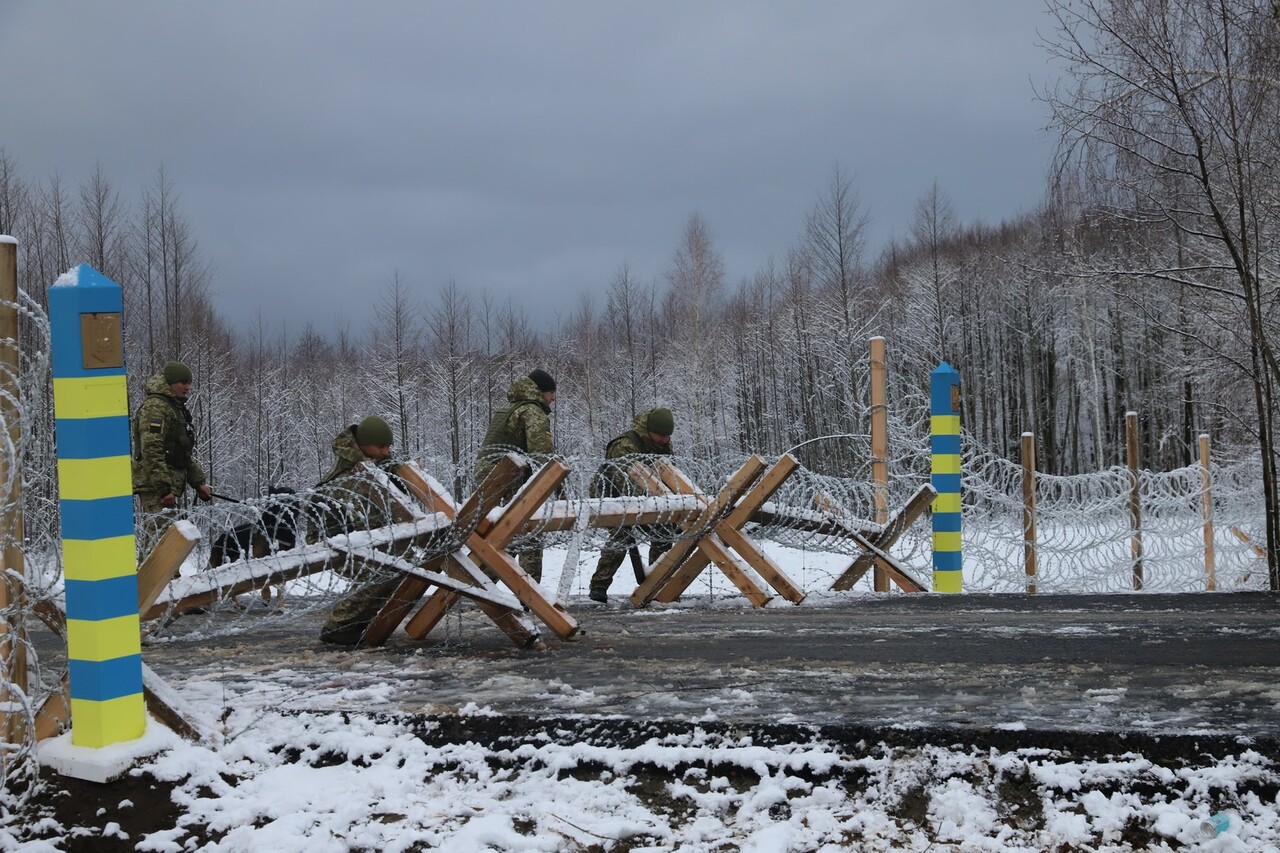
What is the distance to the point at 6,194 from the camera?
23781 mm

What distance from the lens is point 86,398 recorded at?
3543 millimetres

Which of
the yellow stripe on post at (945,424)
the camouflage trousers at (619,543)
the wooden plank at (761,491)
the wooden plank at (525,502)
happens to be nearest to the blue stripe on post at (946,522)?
the yellow stripe on post at (945,424)

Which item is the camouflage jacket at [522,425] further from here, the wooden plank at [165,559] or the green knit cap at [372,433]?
the wooden plank at [165,559]

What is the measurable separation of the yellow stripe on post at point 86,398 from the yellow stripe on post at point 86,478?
0.47 feet

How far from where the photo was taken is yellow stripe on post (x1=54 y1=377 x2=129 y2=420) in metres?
3.53

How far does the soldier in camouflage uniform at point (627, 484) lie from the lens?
8.17 m

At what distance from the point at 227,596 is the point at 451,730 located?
5.07 feet

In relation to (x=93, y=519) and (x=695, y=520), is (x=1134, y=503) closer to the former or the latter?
(x=695, y=520)

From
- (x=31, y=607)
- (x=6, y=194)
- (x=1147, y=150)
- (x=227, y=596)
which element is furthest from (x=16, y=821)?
(x=6, y=194)

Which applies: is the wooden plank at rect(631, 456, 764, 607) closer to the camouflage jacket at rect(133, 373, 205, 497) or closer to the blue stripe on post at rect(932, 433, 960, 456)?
the blue stripe on post at rect(932, 433, 960, 456)

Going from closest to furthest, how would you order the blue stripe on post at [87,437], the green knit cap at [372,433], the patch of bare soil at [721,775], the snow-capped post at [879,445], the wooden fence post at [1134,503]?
the patch of bare soil at [721,775] < the blue stripe on post at [87,437] < the green knit cap at [372,433] < the snow-capped post at [879,445] < the wooden fence post at [1134,503]

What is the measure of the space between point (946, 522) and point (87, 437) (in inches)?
259

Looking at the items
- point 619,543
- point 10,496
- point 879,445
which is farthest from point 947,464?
point 10,496

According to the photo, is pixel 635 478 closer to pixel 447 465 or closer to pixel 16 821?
pixel 447 465
